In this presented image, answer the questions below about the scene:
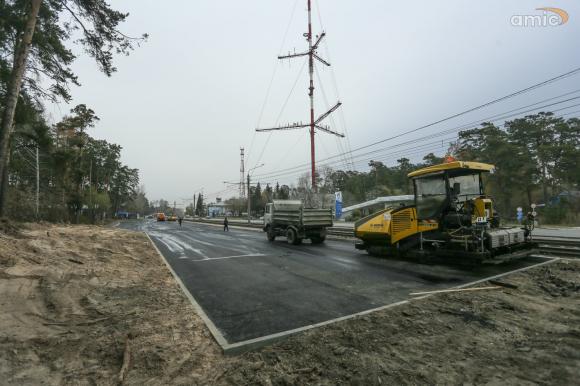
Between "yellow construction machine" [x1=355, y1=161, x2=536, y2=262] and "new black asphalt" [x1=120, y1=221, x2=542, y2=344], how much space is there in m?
0.45

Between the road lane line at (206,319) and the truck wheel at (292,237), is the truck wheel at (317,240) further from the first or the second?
the road lane line at (206,319)

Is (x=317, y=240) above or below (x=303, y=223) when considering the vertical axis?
below

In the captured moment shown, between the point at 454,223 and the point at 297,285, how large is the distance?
4.94m

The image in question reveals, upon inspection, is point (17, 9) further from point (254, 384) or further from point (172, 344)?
point (254, 384)

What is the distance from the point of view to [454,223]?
8977 millimetres

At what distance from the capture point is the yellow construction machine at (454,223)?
829 cm

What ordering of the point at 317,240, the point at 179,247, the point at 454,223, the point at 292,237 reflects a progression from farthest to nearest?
the point at 317,240 < the point at 292,237 < the point at 179,247 < the point at 454,223

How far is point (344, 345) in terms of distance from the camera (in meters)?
3.96

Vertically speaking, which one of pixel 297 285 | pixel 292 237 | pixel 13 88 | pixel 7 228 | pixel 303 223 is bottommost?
pixel 297 285

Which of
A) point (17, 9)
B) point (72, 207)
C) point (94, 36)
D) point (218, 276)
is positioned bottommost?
point (218, 276)

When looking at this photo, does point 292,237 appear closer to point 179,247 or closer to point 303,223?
point 303,223

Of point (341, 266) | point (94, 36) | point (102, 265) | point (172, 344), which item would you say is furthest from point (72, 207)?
point (172, 344)

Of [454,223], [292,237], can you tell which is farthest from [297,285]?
[292,237]

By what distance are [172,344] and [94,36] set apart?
12.4 m
